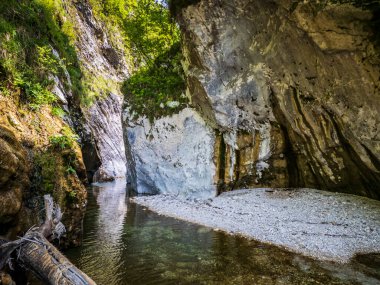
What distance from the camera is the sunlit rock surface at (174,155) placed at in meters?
15.5

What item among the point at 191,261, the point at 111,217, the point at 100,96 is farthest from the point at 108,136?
the point at 191,261

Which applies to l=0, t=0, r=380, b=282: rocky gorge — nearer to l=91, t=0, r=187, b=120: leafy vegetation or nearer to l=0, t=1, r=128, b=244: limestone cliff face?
l=0, t=1, r=128, b=244: limestone cliff face

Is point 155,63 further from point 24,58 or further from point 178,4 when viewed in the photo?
point 24,58

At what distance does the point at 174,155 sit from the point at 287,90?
291 inches

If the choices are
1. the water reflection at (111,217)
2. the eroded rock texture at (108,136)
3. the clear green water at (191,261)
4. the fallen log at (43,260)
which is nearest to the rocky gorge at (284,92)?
the water reflection at (111,217)

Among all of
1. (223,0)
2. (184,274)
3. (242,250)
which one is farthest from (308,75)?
(184,274)

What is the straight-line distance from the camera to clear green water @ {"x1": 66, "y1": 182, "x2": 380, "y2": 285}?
5.94 m

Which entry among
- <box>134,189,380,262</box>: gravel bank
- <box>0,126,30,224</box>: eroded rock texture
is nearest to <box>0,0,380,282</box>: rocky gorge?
<box>0,126,30,224</box>: eroded rock texture

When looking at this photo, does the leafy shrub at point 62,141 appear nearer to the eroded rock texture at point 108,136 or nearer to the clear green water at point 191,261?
the clear green water at point 191,261

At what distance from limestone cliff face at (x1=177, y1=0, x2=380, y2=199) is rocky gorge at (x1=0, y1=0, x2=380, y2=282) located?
5 centimetres

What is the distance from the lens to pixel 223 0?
13.7 m

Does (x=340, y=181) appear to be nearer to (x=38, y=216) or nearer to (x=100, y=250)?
(x=100, y=250)

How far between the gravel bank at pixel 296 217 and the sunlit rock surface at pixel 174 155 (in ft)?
5.00

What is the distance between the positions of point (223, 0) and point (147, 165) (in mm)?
10310
